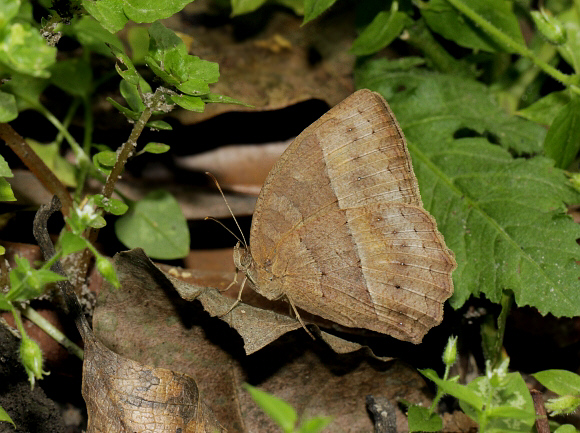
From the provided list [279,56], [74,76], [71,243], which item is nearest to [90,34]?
[74,76]

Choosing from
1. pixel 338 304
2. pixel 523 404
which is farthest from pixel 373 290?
pixel 523 404

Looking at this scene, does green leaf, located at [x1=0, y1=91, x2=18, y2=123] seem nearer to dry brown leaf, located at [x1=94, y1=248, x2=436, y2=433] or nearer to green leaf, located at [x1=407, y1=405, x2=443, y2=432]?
dry brown leaf, located at [x1=94, y1=248, x2=436, y2=433]

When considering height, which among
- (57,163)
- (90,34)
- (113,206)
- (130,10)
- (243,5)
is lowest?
(57,163)

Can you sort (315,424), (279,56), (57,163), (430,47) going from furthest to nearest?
(279,56)
(430,47)
(57,163)
(315,424)

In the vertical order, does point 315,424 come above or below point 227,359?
above

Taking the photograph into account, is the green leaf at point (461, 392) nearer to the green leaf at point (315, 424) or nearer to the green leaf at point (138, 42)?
the green leaf at point (315, 424)

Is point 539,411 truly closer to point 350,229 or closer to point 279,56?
point 350,229
